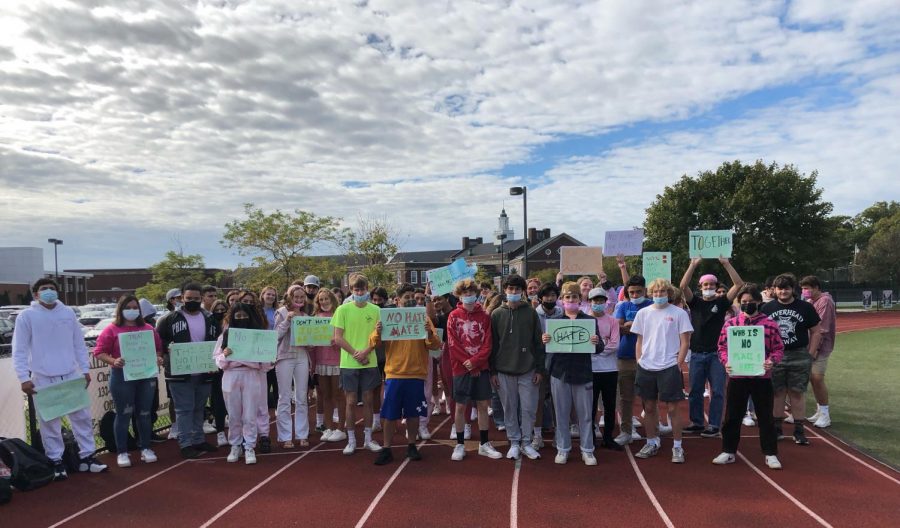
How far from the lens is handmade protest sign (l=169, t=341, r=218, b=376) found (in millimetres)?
6980

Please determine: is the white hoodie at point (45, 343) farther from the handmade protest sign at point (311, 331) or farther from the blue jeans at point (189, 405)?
the handmade protest sign at point (311, 331)

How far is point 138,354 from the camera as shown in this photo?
22.1ft

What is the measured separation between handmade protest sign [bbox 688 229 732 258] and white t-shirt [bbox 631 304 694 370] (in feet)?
6.87

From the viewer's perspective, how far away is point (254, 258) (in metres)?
30.2

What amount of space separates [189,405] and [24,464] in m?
1.72

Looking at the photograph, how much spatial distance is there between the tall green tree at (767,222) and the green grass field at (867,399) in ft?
64.1

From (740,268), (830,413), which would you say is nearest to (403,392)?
(830,413)

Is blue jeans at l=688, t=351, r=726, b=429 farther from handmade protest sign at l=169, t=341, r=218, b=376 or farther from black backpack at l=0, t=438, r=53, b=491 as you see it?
Result: black backpack at l=0, t=438, r=53, b=491

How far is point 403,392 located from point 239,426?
207 cm

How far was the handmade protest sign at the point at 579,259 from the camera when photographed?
9.68 meters

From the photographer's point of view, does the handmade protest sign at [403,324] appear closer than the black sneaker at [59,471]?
No

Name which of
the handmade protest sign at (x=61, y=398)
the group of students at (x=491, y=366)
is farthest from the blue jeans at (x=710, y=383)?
the handmade protest sign at (x=61, y=398)

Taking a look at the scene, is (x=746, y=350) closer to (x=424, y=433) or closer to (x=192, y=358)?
(x=424, y=433)

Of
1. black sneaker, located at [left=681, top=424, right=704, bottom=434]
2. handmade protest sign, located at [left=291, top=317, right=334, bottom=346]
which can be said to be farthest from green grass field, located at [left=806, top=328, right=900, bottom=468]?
handmade protest sign, located at [left=291, top=317, right=334, bottom=346]
